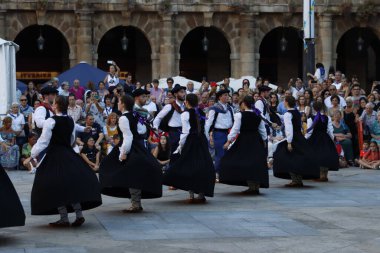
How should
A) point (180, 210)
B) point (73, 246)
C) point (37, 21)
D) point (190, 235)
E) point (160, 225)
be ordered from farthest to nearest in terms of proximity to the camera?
point (37, 21) < point (180, 210) < point (160, 225) < point (190, 235) < point (73, 246)

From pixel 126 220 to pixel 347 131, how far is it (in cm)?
1102

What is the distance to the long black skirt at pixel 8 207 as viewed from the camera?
12.0 metres

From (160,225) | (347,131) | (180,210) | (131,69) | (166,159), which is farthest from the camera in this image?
(131,69)

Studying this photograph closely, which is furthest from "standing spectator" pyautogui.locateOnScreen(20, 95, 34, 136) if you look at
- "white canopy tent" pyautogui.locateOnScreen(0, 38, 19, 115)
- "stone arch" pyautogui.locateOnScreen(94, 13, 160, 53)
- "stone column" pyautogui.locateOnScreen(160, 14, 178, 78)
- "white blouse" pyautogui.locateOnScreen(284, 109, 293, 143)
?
"stone column" pyautogui.locateOnScreen(160, 14, 178, 78)

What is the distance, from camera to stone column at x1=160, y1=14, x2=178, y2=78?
35.1 metres

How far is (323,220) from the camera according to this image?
46.2ft

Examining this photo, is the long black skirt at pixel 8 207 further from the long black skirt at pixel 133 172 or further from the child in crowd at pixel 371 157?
the child in crowd at pixel 371 157

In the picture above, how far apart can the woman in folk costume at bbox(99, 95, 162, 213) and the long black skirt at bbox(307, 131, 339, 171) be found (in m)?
5.24

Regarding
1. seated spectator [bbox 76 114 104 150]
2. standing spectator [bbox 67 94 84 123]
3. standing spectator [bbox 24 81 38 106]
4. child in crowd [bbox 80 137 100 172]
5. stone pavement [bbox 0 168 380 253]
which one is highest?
standing spectator [bbox 24 81 38 106]

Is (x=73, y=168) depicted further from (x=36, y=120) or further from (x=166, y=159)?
(x=166, y=159)

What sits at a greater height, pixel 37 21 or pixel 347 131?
pixel 37 21

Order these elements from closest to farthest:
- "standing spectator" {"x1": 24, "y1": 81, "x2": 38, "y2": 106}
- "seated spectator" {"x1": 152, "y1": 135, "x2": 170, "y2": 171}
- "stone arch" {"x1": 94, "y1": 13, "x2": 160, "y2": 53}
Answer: "seated spectator" {"x1": 152, "y1": 135, "x2": 170, "y2": 171}
"standing spectator" {"x1": 24, "y1": 81, "x2": 38, "y2": 106}
"stone arch" {"x1": 94, "y1": 13, "x2": 160, "y2": 53}

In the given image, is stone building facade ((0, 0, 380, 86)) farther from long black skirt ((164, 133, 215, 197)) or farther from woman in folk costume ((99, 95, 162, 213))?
woman in folk costume ((99, 95, 162, 213))

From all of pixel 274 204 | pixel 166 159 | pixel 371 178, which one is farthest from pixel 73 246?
pixel 371 178
